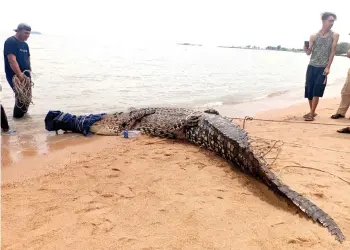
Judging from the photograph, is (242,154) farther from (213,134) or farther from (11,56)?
(11,56)

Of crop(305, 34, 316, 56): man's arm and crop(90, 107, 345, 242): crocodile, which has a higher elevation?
crop(305, 34, 316, 56): man's arm

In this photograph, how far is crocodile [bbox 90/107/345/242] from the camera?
106 inches

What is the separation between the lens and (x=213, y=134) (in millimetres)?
4344

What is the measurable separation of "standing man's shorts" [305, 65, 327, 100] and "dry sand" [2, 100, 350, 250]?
8.08 feet

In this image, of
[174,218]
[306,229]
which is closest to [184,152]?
[174,218]

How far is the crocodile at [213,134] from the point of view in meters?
2.69

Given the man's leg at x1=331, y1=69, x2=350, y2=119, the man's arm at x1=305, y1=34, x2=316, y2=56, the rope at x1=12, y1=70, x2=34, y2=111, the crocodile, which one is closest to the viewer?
the crocodile

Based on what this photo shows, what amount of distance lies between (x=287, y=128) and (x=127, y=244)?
15.6ft

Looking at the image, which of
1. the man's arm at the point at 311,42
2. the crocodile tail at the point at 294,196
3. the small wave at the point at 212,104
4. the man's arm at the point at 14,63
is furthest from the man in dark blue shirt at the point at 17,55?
the man's arm at the point at 311,42

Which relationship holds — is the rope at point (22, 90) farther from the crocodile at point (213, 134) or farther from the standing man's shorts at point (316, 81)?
the standing man's shorts at point (316, 81)

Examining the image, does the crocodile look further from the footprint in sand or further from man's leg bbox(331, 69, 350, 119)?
man's leg bbox(331, 69, 350, 119)

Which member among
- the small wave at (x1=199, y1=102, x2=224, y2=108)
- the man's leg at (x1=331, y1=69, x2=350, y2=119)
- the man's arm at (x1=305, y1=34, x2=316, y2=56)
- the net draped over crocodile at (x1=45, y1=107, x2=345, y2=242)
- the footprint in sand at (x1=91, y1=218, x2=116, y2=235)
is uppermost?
the man's arm at (x1=305, y1=34, x2=316, y2=56)

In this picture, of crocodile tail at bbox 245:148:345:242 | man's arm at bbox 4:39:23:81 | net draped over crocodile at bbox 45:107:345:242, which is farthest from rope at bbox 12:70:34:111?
crocodile tail at bbox 245:148:345:242

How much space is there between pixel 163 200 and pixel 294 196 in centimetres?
126
